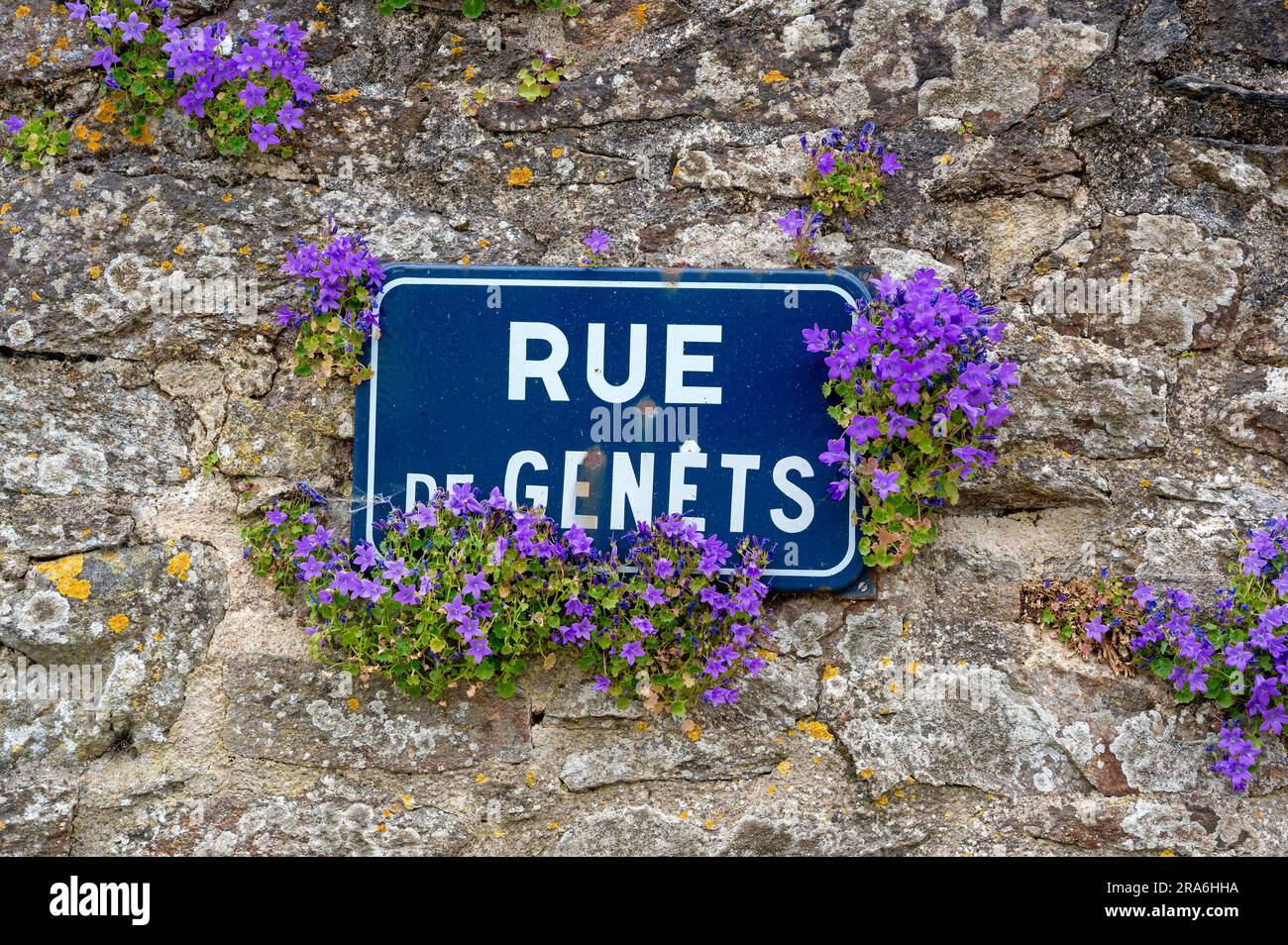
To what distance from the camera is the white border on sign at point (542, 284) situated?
2.06m

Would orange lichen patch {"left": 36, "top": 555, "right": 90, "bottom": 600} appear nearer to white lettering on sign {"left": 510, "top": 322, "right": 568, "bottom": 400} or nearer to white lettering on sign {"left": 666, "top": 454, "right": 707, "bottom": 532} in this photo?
white lettering on sign {"left": 510, "top": 322, "right": 568, "bottom": 400}

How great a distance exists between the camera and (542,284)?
2.09 meters

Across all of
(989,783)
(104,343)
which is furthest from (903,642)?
(104,343)

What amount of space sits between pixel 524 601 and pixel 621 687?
0.91 ft

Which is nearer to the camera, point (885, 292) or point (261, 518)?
point (885, 292)

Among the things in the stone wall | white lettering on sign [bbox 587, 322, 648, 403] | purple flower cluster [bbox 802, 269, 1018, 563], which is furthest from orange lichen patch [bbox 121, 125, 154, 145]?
purple flower cluster [bbox 802, 269, 1018, 563]

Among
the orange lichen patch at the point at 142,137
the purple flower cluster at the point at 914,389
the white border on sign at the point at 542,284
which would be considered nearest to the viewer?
the purple flower cluster at the point at 914,389

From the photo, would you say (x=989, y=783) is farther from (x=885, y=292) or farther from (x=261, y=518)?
(x=261, y=518)

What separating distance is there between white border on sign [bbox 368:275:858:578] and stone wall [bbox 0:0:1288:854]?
0.09 m

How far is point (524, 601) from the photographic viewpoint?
6.61 ft

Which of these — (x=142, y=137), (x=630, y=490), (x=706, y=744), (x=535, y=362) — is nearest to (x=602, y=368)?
(x=535, y=362)

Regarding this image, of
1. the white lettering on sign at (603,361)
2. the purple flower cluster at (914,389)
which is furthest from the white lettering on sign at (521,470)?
the purple flower cluster at (914,389)

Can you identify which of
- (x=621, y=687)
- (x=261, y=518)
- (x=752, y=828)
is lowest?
(x=752, y=828)

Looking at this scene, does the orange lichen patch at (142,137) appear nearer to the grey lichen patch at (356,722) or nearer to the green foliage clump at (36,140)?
the green foliage clump at (36,140)
